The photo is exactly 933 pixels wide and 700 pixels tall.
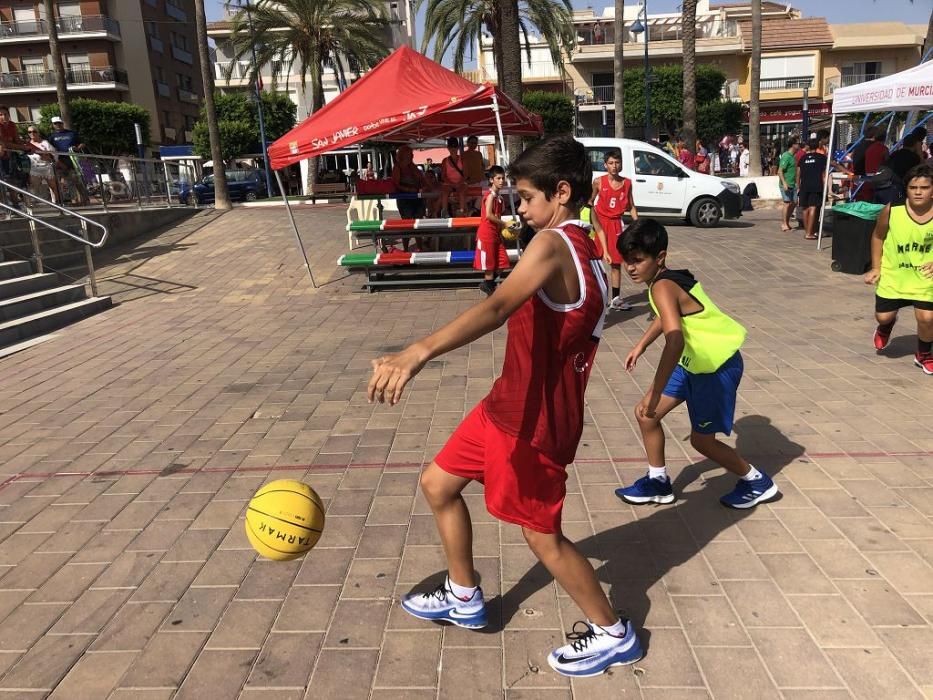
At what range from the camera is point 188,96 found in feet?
A: 192

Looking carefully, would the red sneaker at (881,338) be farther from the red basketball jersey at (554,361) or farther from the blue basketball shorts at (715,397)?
the red basketball jersey at (554,361)

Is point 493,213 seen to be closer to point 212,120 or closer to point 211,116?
point 212,120

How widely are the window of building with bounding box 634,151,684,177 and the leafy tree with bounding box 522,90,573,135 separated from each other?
31.4m

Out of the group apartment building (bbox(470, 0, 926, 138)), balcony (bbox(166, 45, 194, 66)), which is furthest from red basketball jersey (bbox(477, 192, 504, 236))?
balcony (bbox(166, 45, 194, 66))

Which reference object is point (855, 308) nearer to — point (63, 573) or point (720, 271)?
point (720, 271)

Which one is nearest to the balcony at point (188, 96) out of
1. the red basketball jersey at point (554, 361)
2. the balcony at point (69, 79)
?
the balcony at point (69, 79)

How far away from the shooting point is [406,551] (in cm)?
343

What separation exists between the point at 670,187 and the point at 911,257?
10360 mm

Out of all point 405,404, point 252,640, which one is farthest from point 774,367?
point 252,640

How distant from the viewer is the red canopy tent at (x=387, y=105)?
984cm

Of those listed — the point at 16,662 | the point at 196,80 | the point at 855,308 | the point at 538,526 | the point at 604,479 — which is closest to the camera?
the point at 538,526

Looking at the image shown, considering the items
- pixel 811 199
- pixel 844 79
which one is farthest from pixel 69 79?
pixel 844 79

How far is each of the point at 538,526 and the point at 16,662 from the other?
2097 mm

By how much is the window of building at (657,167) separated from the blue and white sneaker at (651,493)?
A: 12.9 meters
